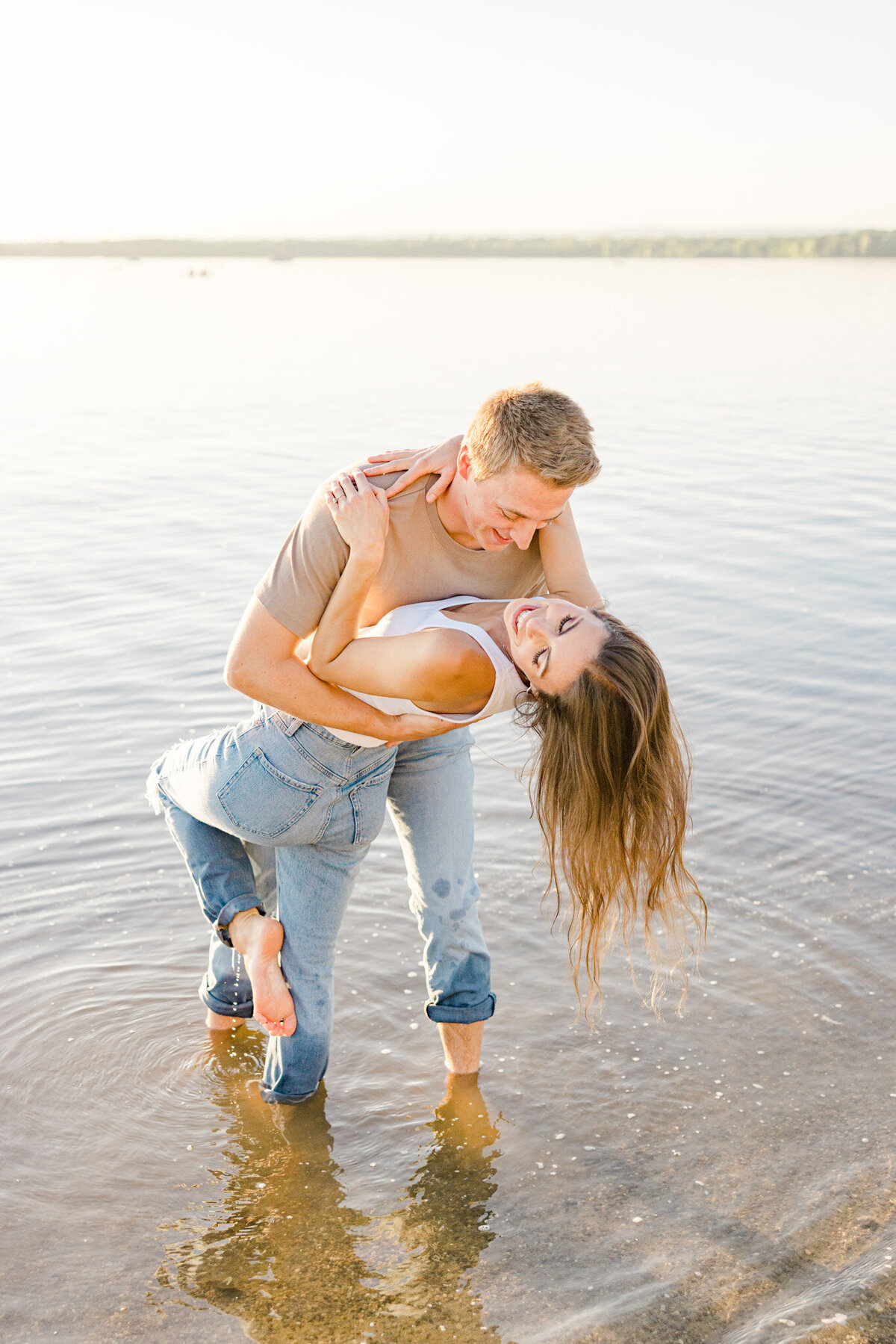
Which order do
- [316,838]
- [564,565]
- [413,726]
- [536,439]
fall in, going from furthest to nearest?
1. [564,565]
2. [316,838]
3. [413,726]
4. [536,439]

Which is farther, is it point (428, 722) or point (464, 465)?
point (464, 465)

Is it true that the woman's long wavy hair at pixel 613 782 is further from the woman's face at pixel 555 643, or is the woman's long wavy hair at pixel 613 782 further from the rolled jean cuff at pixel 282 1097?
the rolled jean cuff at pixel 282 1097

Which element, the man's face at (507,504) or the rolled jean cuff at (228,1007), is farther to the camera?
the rolled jean cuff at (228,1007)

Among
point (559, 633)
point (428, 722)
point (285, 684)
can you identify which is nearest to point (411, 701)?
point (428, 722)

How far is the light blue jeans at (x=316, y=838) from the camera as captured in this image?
3.80m

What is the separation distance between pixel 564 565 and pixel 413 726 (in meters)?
0.77

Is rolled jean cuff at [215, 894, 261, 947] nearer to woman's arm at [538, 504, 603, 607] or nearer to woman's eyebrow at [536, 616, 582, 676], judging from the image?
woman's eyebrow at [536, 616, 582, 676]

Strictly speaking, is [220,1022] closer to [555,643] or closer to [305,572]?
[305,572]

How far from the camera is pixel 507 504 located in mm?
3637

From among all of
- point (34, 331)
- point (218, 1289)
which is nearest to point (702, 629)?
point (218, 1289)

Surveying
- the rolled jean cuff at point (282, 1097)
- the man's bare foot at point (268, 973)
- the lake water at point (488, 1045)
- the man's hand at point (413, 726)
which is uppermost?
the man's hand at point (413, 726)

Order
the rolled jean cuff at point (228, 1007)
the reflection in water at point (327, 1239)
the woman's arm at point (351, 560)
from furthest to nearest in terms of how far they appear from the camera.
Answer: the rolled jean cuff at point (228, 1007) → the woman's arm at point (351, 560) → the reflection in water at point (327, 1239)

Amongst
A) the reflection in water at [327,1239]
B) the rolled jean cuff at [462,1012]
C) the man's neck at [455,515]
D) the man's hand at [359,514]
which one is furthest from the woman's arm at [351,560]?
the reflection in water at [327,1239]

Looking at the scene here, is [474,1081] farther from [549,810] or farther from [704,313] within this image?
[704,313]
